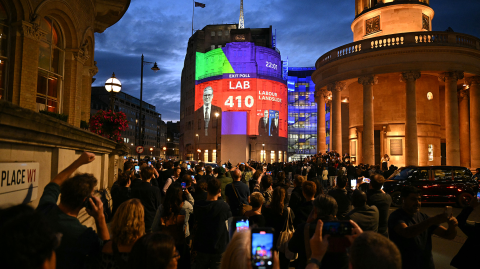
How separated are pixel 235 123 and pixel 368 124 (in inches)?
1635

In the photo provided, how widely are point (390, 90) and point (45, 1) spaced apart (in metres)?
25.9

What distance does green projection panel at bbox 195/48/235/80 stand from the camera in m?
69.4

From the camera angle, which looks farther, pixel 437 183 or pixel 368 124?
pixel 368 124

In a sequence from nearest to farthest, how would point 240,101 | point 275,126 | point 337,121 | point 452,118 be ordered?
point 452,118 → point 337,121 → point 240,101 → point 275,126

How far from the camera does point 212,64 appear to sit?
2783 inches

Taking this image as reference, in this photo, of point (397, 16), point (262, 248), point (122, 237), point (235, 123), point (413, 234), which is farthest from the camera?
point (235, 123)

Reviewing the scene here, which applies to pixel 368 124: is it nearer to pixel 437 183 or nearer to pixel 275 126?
pixel 437 183

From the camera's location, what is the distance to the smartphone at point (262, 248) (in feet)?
6.60

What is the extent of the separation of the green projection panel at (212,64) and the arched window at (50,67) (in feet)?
188

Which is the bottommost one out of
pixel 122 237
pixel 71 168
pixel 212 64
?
pixel 122 237

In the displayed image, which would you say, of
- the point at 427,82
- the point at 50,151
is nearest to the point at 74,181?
the point at 50,151

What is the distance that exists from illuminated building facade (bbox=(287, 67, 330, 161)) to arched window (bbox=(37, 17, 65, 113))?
90702 mm

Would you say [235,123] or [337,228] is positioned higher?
[235,123]

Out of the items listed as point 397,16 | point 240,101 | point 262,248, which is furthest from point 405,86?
point 240,101
